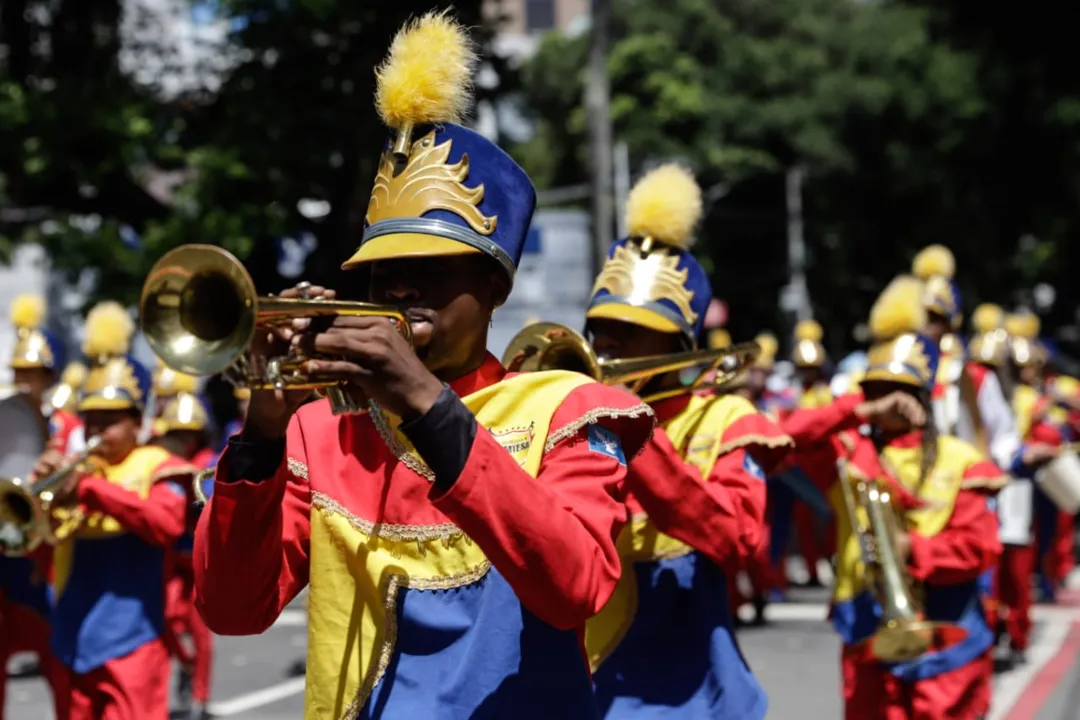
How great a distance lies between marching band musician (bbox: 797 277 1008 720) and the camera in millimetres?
6660

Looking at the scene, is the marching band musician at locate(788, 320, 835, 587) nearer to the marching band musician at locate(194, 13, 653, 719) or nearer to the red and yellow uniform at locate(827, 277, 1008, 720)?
the red and yellow uniform at locate(827, 277, 1008, 720)

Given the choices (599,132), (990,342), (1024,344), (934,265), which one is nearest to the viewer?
(934,265)

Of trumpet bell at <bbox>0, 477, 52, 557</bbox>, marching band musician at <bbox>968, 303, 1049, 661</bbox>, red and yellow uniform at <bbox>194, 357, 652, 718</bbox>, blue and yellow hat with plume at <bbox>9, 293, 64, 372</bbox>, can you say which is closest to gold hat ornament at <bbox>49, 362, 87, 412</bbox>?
blue and yellow hat with plume at <bbox>9, 293, 64, 372</bbox>

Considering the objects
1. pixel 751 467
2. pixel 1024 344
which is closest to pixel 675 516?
pixel 751 467

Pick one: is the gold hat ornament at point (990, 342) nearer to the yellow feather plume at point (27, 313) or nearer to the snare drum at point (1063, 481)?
the snare drum at point (1063, 481)

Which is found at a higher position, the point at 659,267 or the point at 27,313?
the point at 27,313

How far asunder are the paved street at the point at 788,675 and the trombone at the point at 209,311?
7565 millimetres

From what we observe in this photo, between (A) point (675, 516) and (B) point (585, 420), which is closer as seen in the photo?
(B) point (585, 420)

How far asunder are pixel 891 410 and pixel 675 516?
1984 mm

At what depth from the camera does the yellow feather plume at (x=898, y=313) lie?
7180mm

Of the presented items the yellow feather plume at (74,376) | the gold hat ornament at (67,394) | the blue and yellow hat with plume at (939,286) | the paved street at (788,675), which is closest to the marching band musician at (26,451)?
the gold hat ornament at (67,394)

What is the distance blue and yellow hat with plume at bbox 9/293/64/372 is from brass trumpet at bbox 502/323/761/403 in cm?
507

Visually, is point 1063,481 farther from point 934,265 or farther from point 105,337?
point 105,337

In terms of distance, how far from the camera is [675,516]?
4910 mm
